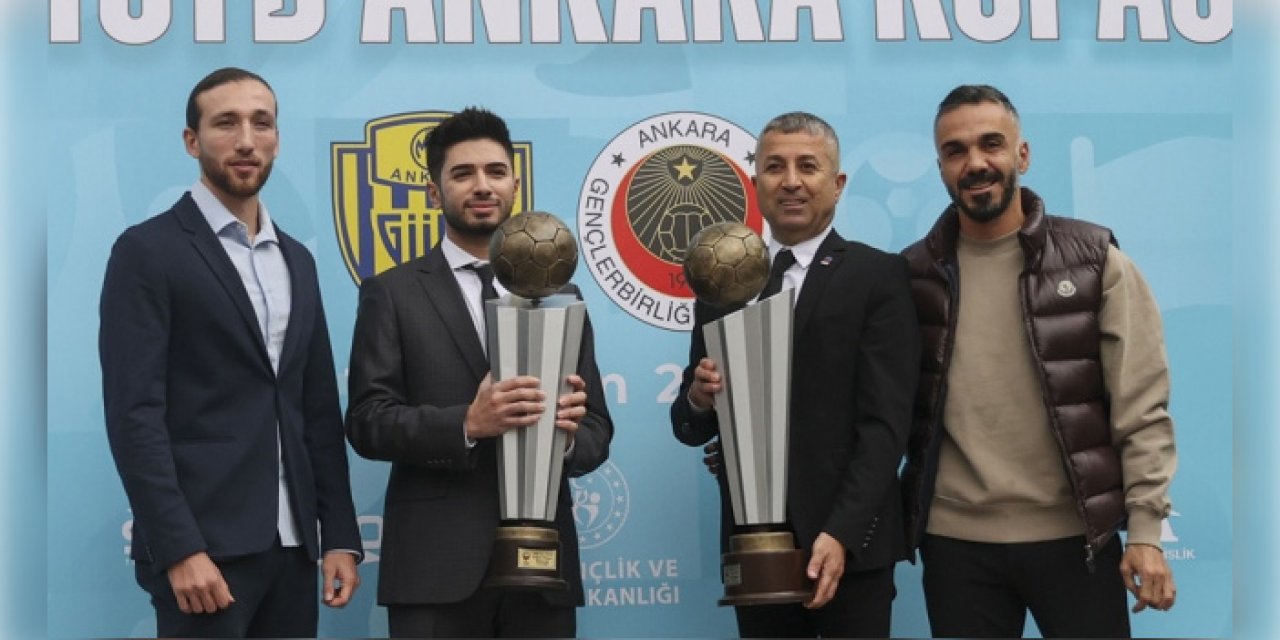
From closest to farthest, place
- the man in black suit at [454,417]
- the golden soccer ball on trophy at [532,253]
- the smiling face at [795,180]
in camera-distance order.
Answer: the golden soccer ball on trophy at [532,253] < the man in black suit at [454,417] < the smiling face at [795,180]

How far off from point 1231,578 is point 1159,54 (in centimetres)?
155

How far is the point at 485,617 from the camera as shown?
3.53 metres

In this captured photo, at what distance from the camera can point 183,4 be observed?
4367 millimetres

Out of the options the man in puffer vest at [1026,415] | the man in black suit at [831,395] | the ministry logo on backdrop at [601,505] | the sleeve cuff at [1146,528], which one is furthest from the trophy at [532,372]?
the sleeve cuff at [1146,528]

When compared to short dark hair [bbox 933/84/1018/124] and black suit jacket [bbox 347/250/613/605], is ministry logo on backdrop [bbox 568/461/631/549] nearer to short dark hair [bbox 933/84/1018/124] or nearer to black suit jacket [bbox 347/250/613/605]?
black suit jacket [bbox 347/250/613/605]

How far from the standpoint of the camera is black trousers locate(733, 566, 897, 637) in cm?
359

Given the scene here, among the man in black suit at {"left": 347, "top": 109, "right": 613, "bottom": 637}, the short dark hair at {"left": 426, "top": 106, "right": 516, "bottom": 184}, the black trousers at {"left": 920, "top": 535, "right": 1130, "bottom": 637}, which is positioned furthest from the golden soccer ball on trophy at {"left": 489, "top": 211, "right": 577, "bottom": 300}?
the black trousers at {"left": 920, "top": 535, "right": 1130, "bottom": 637}

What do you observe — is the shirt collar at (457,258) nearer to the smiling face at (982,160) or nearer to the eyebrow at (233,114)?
the eyebrow at (233,114)

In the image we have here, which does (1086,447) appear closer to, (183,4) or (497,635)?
(497,635)

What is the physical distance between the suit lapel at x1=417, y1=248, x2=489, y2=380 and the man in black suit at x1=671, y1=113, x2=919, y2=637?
1.67 ft

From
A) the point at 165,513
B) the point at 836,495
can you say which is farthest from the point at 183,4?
the point at 836,495

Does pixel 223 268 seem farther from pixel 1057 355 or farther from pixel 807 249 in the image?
pixel 1057 355

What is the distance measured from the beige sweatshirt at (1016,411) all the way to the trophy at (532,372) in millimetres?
932

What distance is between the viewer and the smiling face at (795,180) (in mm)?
3672
